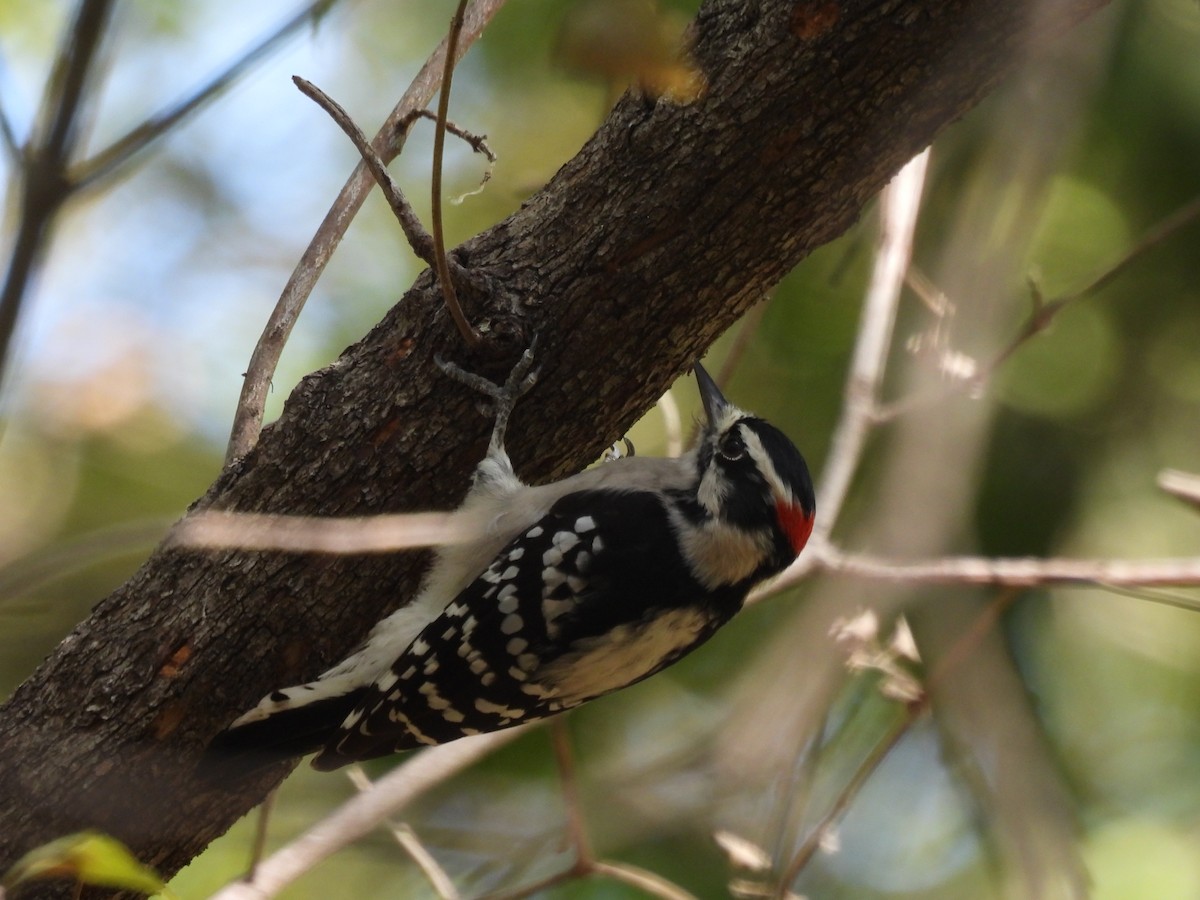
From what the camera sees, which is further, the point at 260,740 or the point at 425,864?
the point at 425,864

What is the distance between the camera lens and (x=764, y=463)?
11.0 feet

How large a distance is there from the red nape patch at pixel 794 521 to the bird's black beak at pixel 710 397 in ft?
1.55

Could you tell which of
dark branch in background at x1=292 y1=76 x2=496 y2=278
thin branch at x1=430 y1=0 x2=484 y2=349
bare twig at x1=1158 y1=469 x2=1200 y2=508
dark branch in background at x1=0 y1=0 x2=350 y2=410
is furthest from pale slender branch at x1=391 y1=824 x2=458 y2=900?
dark branch in background at x1=0 y1=0 x2=350 y2=410

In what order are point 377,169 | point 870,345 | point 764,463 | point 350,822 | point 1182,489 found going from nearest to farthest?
point 377,169, point 1182,489, point 764,463, point 350,822, point 870,345

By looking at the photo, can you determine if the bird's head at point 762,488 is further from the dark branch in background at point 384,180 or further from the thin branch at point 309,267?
the thin branch at point 309,267

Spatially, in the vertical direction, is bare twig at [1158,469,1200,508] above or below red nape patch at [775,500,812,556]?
below

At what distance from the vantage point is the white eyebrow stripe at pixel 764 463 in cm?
328

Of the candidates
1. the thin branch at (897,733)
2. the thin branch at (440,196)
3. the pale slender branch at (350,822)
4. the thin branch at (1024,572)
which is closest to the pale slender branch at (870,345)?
the thin branch at (1024,572)

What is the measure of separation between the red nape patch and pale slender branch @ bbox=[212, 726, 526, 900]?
1335 mm

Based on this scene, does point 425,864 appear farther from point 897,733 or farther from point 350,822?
point 897,733

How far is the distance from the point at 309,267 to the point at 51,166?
102 inches

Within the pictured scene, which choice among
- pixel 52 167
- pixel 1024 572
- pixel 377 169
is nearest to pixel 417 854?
pixel 1024 572

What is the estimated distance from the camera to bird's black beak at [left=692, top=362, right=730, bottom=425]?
3.68 meters

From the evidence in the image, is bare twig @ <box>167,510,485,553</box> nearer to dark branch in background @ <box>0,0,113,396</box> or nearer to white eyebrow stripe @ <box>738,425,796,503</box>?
white eyebrow stripe @ <box>738,425,796,503</box>
